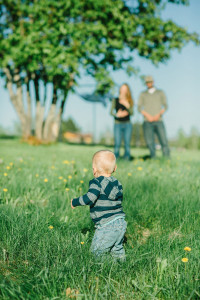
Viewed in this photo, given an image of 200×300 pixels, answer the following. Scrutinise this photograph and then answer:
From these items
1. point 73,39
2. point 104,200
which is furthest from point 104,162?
point 73,39

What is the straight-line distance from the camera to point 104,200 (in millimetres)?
2266

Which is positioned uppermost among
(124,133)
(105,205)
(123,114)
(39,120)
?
(39,120)

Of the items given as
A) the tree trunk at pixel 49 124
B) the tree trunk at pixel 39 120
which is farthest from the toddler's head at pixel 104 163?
the tree trunk at pixel 39 120

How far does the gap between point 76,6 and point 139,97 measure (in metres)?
7.35

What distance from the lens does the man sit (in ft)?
23.2

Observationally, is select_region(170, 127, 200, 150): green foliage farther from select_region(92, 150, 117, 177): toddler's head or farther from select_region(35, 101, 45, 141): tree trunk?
select_region(92, 150, 117, 177): toddler's head

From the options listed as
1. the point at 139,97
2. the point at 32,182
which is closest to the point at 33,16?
the point at 139,97

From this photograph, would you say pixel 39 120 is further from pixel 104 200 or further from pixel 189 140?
pixel 189 140

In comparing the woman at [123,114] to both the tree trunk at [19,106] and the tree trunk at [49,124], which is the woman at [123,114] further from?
the tree trunk at [19,106]

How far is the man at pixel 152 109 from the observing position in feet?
23.2

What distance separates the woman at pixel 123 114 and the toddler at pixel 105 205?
15.4 ft

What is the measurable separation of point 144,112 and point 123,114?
1.85 feet

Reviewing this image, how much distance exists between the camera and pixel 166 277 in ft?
5.65

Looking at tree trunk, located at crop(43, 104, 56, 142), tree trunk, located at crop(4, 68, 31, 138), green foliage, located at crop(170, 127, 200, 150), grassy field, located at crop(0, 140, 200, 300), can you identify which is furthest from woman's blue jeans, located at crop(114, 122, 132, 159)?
green foliage, located at crop(170, 127, 200, 150)
